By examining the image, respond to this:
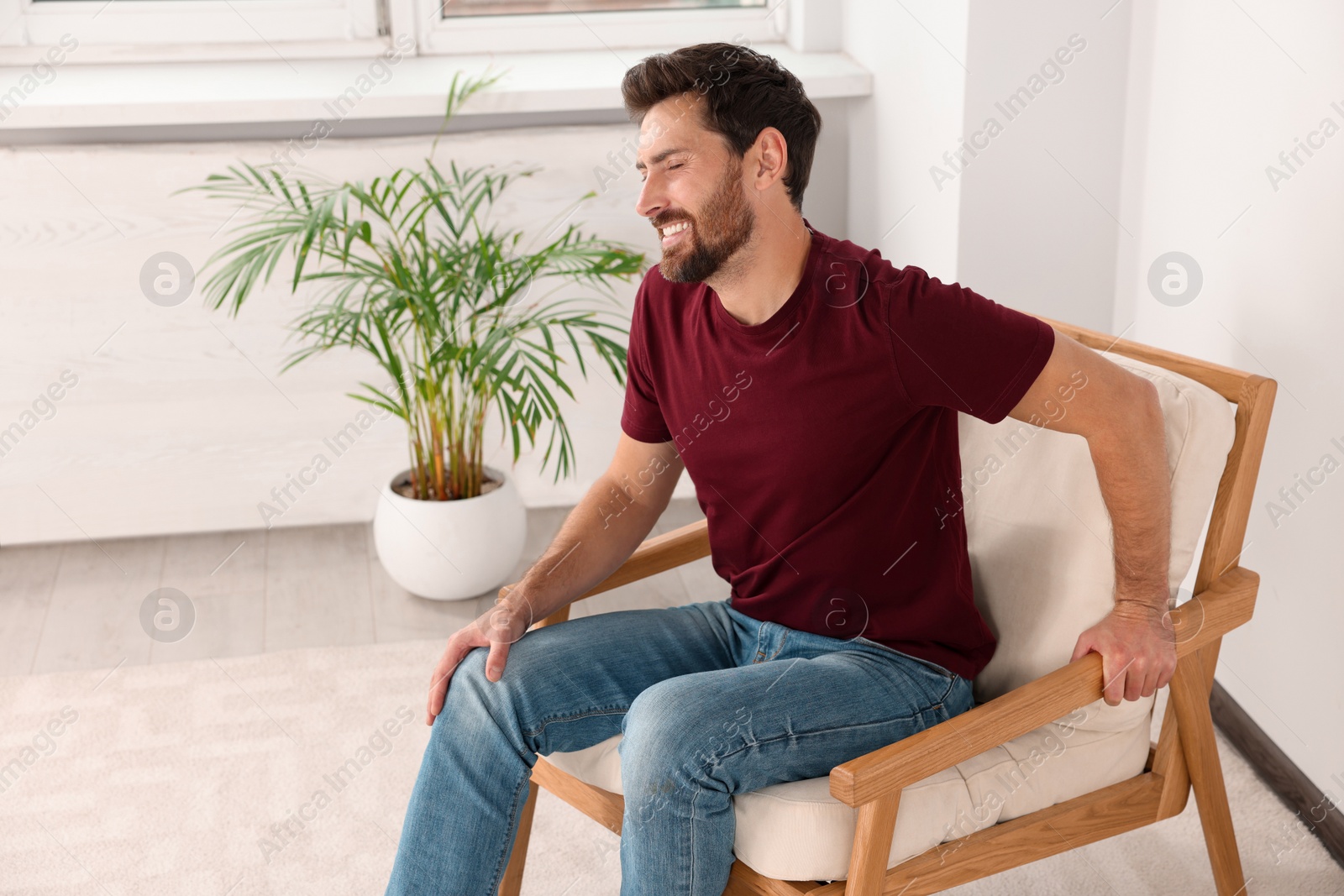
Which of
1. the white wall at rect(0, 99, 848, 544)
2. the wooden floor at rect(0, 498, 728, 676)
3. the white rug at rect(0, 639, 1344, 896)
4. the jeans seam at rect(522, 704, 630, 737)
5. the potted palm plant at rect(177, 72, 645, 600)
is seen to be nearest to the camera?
the jeans seam at rect(522, 704, 630, 737)

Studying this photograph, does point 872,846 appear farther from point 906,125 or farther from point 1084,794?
point 906,125

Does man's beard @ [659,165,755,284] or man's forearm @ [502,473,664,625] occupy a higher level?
man's beard @ [659,165,755,284]

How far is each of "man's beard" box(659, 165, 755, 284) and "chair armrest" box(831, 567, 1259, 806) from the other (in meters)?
0.60

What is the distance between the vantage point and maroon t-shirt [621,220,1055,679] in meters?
1.37

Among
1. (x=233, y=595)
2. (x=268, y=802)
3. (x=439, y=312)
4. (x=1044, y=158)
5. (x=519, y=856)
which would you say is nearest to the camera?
Answer: (x=519, y=856)

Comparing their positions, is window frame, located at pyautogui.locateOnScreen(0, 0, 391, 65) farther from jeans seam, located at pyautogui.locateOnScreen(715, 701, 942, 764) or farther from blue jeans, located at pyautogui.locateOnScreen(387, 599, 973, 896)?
jeans seam, located at pyautogui.locateOnScreen(715, 701, 942, 764)

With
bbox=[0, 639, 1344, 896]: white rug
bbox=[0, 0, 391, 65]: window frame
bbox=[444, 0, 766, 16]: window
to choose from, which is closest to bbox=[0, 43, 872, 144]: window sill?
bbox=[0, 0, 391, 65]: window frame

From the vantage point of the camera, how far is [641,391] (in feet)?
5.43

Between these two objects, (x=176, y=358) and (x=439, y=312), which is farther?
(x=176, y=358)

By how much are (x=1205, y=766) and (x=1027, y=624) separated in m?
0.27

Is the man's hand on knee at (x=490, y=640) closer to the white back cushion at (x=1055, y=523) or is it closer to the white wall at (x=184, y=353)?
the white back cushion at (x=1055, y=523)

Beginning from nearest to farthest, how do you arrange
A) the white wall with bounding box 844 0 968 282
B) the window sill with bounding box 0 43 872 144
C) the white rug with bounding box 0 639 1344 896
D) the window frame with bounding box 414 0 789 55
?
the white rug with bounding box 0 639 1344 896 < the white wall with bounding box 844 0 968 282 < the window sill with bounding box 0 43 872 144 < the window frame with bounding box 414 0 789 55

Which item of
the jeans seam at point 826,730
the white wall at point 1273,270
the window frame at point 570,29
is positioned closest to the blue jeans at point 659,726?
the jeans seam at point 826,730

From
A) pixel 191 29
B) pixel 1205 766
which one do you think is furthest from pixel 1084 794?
pixel 191 29
